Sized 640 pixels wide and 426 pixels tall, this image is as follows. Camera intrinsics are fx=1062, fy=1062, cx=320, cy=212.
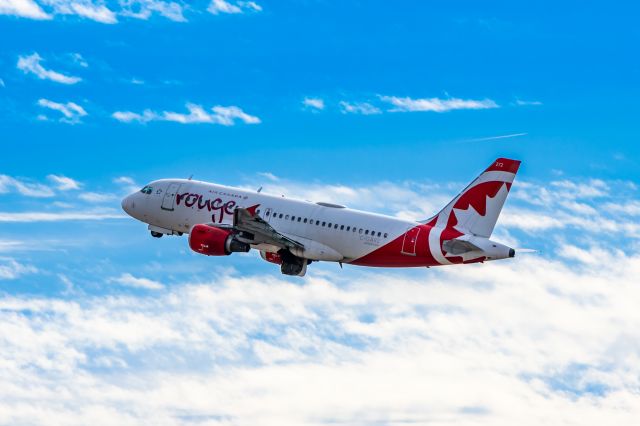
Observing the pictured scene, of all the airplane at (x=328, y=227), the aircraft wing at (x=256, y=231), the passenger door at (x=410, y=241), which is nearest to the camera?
the airplane at (x=328, y=227)

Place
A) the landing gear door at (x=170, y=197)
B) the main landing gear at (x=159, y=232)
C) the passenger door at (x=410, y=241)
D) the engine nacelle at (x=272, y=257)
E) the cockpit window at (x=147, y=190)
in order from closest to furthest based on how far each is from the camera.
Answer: the passenger door at (x=410, y=241), the engine nacelle at (x=272, y=257), the landing gear door at (x=170, y=197), the main landing gear at (x=159, y=232), the cockpit window at (x=147, y=190)

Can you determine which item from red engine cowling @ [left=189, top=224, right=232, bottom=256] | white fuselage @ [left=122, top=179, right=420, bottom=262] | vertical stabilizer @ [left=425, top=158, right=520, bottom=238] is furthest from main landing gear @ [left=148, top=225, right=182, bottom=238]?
vertical stabilizer @ [left=425, top=158, right=520, bottom=238]

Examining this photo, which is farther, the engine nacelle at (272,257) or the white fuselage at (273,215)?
the engine nacelle at (272,257)

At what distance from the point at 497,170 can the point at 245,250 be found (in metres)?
18.1

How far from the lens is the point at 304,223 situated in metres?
74.6

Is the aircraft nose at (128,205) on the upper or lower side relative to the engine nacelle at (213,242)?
upper

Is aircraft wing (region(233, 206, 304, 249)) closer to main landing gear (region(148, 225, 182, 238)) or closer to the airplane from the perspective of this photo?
the airplane

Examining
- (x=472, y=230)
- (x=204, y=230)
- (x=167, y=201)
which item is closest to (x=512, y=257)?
(x=472, y=230)

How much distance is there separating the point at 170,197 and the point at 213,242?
8.82 meters

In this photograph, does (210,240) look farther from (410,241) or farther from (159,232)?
(410,241)

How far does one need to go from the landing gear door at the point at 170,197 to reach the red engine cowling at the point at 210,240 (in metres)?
6.69

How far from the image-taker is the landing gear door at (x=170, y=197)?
3152 inches

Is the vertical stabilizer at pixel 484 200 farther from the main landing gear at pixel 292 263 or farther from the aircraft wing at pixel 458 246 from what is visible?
the main landing gear at pixel 292 263

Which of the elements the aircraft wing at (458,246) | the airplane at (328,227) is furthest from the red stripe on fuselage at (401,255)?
the aircraft wing at (458,246)
